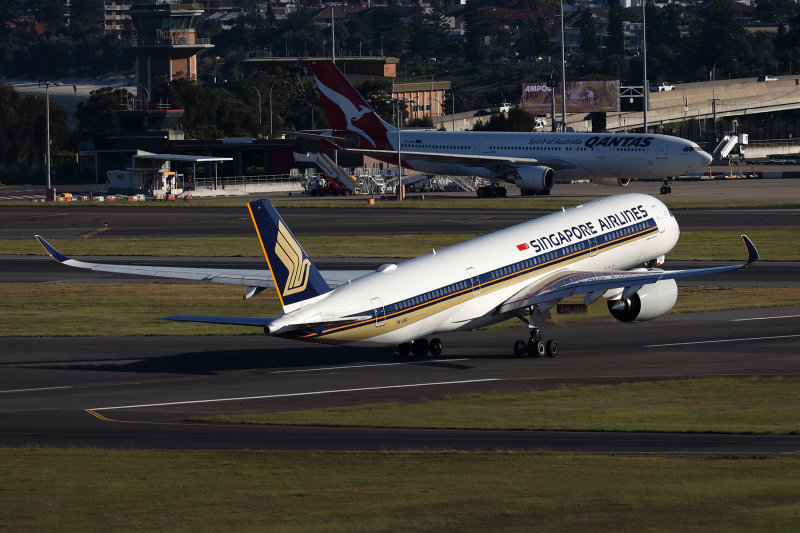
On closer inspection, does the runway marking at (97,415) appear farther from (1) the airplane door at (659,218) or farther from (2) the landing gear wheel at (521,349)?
(1) the airplane door at (659,218)

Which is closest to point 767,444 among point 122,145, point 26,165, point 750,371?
point 750,371

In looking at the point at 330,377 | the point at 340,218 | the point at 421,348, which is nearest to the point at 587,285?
the point at 421,348

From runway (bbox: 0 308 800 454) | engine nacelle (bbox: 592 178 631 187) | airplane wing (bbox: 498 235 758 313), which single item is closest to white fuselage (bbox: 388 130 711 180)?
engine nacelle (bbox: 592 178 631 187)

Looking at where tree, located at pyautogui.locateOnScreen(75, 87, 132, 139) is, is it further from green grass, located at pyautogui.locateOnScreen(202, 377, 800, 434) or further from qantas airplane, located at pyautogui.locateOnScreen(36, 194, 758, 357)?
green grass, located at pyautogui.locateOnScreen(202, 377, 800, 434)

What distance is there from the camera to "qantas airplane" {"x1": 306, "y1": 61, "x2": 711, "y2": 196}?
10700cm

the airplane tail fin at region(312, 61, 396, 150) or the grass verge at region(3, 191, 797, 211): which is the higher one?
the airplane tail fin at region(312, 61, 396, 150)

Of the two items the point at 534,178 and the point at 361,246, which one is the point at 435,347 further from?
the point at 534,178

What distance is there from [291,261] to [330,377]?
4.90m

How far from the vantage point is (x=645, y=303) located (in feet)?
149

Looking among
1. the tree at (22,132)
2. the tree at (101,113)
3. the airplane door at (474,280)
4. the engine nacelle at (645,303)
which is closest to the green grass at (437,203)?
the engine nacelle at (645,303)

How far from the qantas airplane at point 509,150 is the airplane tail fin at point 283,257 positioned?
242 feet

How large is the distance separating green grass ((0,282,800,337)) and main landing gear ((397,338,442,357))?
7.15 meters

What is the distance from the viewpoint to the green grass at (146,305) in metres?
50.8

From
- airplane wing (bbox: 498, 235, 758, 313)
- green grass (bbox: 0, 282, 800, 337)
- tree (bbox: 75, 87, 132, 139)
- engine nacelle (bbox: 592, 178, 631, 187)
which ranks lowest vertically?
green grass (bbox: 0, 282, 800, 337)
